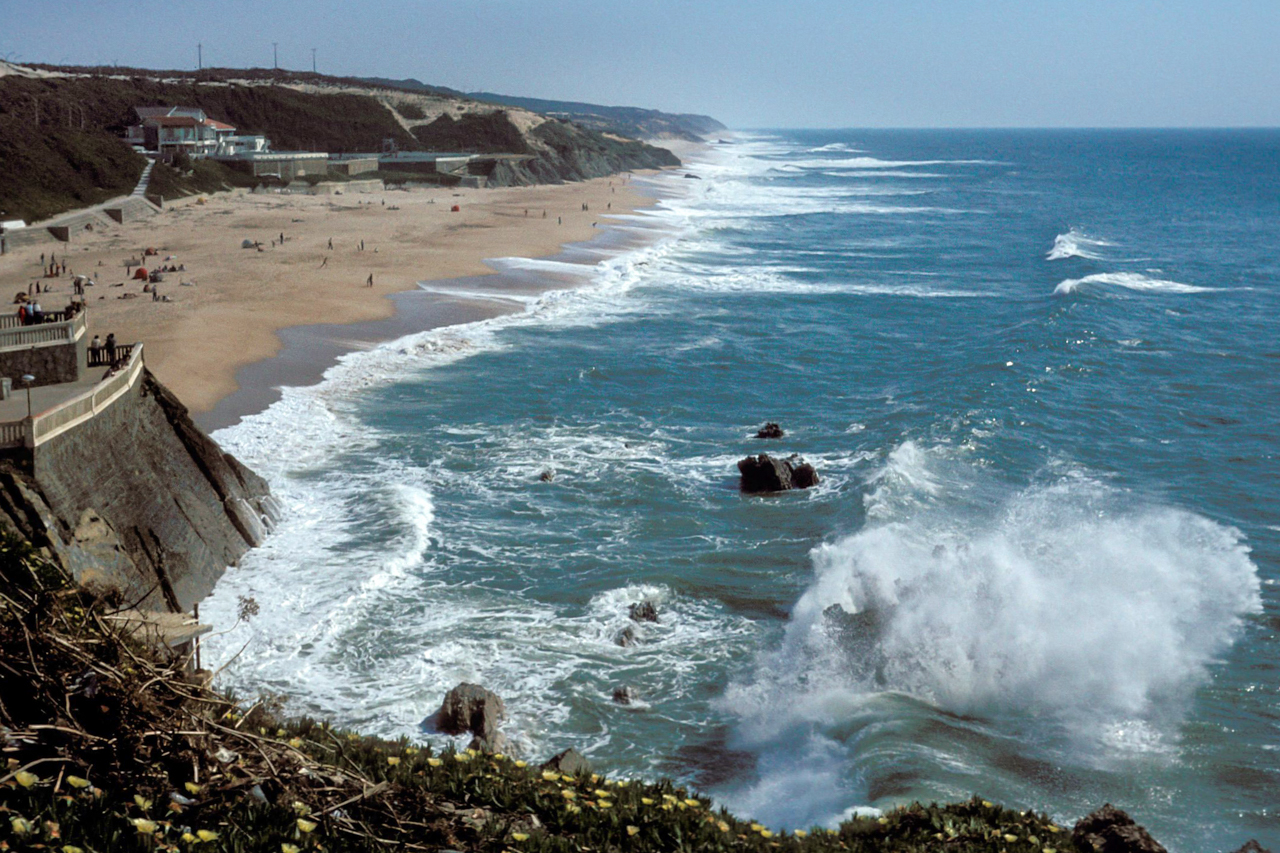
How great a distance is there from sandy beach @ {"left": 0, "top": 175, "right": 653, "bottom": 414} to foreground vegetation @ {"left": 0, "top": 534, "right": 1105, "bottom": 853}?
2267 cm

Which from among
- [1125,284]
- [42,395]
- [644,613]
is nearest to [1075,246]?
[1125,284]

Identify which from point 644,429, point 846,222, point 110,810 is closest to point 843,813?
point 110,810

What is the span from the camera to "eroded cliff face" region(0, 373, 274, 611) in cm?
1731

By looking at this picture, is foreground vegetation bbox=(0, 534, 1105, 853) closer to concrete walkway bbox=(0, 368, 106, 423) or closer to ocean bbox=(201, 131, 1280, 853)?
ocean bbox=(201, 131, 1280, 853)

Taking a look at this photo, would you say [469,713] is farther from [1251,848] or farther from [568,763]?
[1251,848]

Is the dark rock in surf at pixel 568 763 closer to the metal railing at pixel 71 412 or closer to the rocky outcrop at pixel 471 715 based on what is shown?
the rocky outcrop at pixel 471 715

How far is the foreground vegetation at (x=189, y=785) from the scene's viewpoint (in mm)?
7789

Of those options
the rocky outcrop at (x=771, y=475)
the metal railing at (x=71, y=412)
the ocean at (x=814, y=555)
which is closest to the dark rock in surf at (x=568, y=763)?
the ocean at (x=814, y=555)

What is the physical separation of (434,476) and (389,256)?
3382 cm

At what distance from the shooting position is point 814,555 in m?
22.3

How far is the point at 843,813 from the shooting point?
14.1m

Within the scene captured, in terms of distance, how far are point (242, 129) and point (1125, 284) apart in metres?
95.2

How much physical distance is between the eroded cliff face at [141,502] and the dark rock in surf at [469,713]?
486cm

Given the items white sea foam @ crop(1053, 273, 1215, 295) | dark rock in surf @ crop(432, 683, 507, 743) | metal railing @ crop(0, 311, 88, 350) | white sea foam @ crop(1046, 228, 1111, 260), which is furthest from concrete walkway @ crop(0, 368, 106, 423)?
white sea foam @ crop(1046, 228, 1111, 260)
